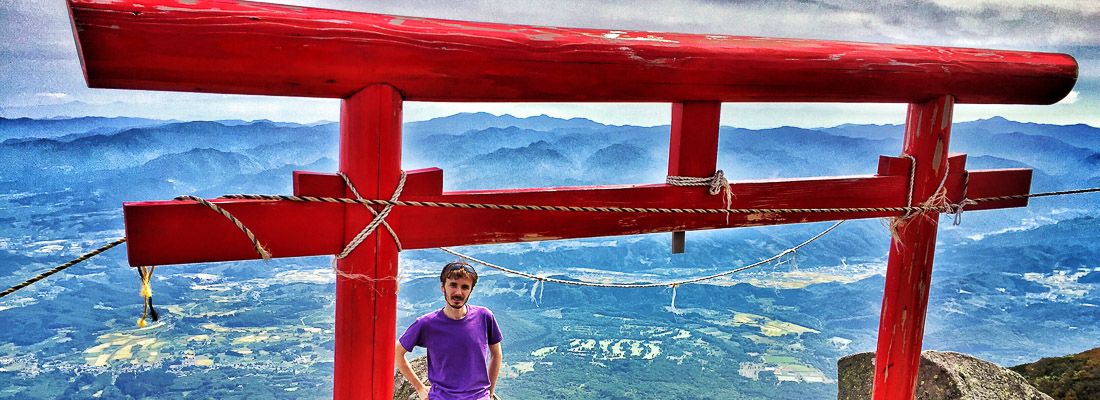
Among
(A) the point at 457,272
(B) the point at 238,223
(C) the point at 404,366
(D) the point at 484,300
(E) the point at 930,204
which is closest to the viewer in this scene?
(B) the point at 238,223

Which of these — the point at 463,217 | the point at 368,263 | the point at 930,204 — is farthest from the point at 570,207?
the point at 930,204

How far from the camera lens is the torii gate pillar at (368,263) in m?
1.77

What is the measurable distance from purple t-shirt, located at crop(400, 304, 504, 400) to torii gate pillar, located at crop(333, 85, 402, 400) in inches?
12.3

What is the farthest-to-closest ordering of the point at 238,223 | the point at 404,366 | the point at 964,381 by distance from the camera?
the point at 964,381, the point at 404,366, the point at 238,223

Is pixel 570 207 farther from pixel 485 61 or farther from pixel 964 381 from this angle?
pixel 964 381

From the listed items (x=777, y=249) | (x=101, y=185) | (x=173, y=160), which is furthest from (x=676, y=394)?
(x=101, y=185)

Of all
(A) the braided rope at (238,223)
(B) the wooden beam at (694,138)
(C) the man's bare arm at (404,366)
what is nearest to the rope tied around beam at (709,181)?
(B) the wooden beam at (694,138)

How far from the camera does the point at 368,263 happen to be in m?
1.86

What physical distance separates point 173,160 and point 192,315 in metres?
2.81

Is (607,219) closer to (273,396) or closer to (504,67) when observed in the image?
(504,67)

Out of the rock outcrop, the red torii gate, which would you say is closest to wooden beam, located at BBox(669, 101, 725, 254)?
the red torii gate

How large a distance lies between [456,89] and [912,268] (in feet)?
5.85

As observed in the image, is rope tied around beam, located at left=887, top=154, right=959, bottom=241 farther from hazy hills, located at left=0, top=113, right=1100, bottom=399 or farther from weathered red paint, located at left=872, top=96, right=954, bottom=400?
hazy hills, located at left=0, top=113, right=1100, bottom=399

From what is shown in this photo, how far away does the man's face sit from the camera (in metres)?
2.24
